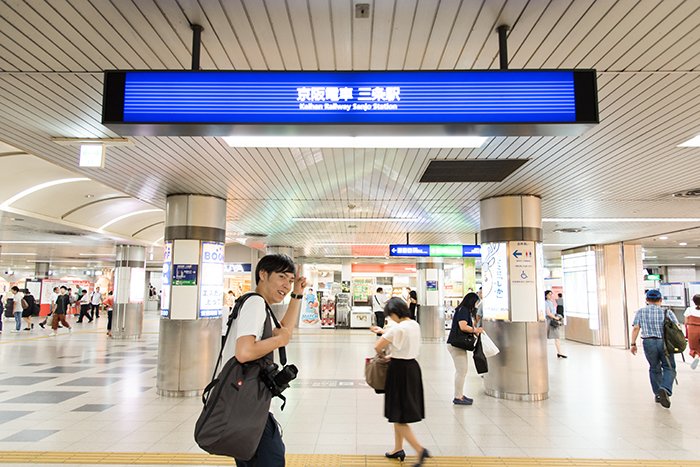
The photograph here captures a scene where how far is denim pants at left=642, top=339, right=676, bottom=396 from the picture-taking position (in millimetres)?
6953

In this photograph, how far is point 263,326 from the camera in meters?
2.33

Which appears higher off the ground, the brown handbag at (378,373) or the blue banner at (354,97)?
the blue banner at (354,97)

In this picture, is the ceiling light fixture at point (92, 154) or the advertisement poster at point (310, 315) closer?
the ceiling light fixture at point (92, 154)

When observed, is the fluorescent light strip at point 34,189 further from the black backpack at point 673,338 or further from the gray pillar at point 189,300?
the black backpack at point 673,338

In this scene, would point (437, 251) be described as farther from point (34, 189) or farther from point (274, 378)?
point (274, 378)

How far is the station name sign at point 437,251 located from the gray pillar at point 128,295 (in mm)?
9324

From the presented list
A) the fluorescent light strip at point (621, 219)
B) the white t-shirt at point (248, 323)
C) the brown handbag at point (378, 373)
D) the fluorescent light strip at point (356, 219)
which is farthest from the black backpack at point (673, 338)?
the white t-shirt at point (248, 323)

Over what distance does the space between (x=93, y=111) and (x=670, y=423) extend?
7674 mm

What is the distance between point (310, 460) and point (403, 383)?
1196 millimetres

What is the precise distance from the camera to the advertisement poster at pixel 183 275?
25.8ft

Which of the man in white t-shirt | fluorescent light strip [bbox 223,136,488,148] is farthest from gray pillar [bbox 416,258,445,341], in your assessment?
the man in white t-shirt

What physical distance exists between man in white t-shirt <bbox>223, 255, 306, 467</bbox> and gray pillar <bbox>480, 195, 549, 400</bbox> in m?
5.88

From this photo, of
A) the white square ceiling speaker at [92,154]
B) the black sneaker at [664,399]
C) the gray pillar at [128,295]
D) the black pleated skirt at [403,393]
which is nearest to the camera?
the black pleated skirt at [403,393]

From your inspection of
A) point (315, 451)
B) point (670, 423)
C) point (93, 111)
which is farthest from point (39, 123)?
point (670, 423)
